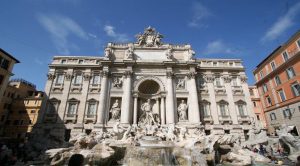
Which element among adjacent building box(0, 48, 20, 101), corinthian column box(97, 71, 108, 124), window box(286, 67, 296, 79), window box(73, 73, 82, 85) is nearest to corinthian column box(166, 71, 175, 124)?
corinthian column box(97, 71, 108, 124)

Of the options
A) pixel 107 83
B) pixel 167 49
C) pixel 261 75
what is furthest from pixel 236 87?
pixel 107 83

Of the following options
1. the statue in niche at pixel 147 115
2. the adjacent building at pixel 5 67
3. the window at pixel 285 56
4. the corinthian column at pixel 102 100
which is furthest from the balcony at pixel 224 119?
the adjacent building at pixel 5 67

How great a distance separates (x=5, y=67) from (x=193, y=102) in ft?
81.9

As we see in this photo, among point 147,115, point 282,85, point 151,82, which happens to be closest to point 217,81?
point 282,85

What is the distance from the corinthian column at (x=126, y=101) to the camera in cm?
2177

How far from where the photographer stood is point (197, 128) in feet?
70.5

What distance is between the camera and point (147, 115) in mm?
22594

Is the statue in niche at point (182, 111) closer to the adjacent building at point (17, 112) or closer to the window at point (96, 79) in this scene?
the window at point (96, 79)

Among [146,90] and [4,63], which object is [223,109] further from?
[4,63]

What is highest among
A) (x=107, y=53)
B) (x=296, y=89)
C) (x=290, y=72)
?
(x=107, y=53)

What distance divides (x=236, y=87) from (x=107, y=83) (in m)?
19.9

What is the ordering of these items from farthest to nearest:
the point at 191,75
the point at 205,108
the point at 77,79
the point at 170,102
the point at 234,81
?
the point at 234,81, the point at 77,79, the point at 191,75, the point at 205,108, the point at 170,102

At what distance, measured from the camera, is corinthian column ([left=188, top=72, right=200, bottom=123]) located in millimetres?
22422

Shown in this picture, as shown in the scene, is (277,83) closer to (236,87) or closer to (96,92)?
(236,87)
